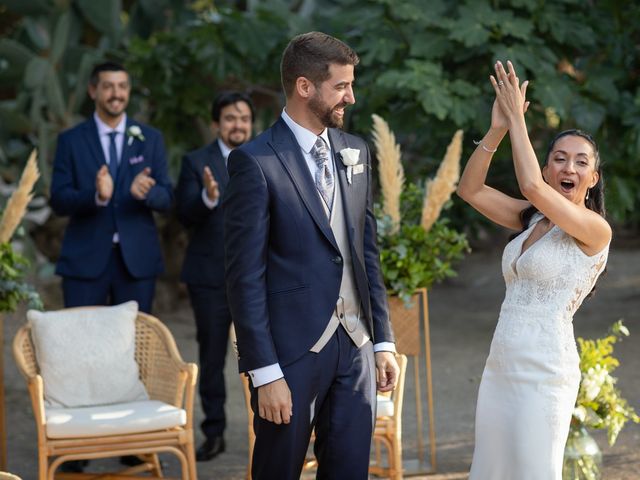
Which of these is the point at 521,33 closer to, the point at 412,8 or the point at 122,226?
the point at 412,8

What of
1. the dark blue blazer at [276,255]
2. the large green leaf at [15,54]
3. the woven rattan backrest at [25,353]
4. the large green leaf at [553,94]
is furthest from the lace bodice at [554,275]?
the large green leaf at [15,54]

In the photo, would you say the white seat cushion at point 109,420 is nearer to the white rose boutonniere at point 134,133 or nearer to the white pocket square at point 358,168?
the white rose boutonniere at point 134,133

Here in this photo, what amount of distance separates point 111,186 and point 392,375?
256 cm

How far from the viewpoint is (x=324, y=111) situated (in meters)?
3.55

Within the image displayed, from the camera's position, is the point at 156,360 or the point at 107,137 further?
the point at 107,137

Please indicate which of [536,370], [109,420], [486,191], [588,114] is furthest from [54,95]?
[536,370]

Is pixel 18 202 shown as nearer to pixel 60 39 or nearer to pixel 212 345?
pixel 212 345

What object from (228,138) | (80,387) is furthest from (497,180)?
(80,387)

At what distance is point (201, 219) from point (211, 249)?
175 millimetres

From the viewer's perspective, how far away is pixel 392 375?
12.4 feet

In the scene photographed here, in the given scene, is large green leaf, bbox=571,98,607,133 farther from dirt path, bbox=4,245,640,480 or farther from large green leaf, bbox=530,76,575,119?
dirt path, bbox=4,245,640,480

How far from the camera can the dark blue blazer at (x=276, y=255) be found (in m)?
3.48

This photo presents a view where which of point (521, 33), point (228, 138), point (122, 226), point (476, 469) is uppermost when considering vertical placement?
point (521, 33)

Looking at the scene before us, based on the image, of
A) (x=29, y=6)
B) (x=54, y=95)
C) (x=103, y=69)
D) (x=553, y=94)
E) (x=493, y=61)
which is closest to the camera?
(x=103, y=69)
